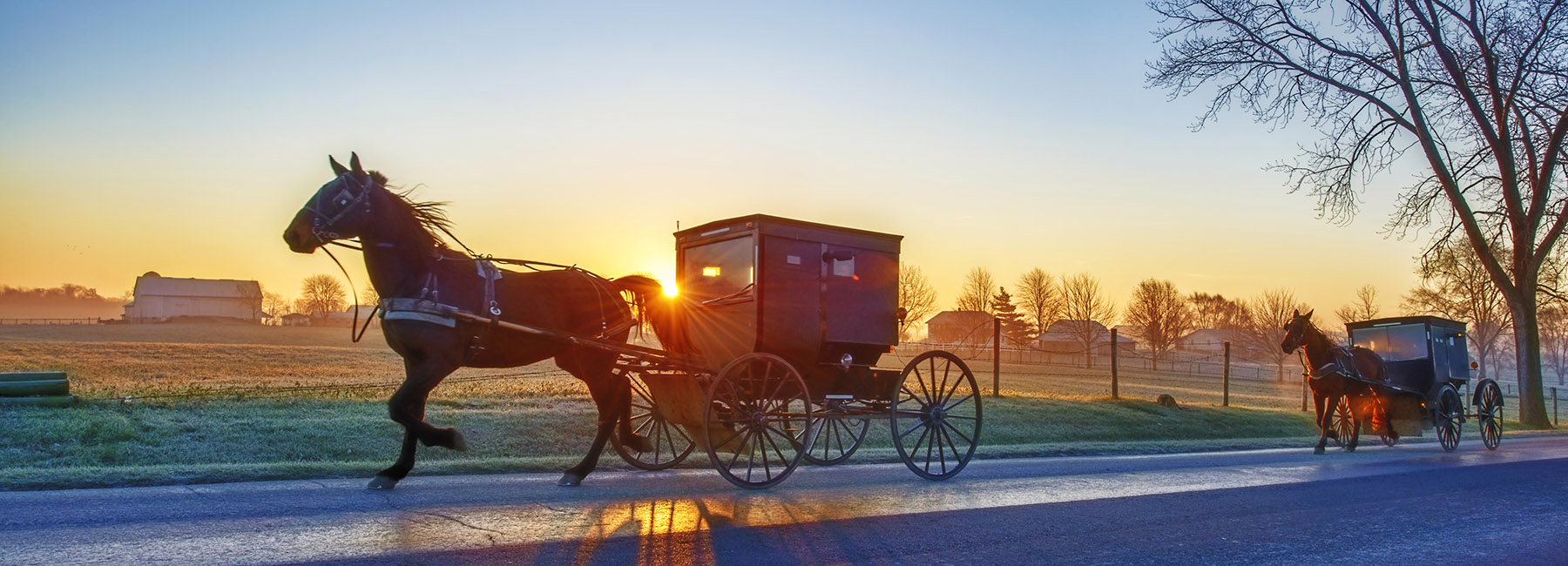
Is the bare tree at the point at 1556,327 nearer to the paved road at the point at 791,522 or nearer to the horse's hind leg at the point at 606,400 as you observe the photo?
the paved road at the point at 791,522

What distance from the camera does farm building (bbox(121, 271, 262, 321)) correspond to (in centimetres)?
11831

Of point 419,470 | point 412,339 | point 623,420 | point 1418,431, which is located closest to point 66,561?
point 412,339

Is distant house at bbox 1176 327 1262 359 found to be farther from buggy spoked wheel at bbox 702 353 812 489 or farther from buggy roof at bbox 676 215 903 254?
buggy spoked wheel at bbox 702 353 812 489

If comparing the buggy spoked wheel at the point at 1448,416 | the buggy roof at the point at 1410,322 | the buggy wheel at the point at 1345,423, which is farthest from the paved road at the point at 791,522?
the buggy roof at the point at 1410,322

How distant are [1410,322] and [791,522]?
15.9 metres

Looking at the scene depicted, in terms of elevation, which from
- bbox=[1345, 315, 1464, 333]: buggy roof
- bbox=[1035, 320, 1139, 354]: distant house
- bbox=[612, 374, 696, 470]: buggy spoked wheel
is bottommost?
bbox=[612, 374, 696, 470]: buggy spoked wheel

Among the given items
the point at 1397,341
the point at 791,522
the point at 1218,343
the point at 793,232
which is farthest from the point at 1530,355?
the point at 1218,343

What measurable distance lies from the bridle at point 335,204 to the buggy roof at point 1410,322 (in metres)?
17.4

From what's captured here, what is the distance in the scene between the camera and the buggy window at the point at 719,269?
961 cm

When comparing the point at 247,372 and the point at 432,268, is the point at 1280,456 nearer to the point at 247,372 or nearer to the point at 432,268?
the point at 432,268

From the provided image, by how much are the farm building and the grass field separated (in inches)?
4153

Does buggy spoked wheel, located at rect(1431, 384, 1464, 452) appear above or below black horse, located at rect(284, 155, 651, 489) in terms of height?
below

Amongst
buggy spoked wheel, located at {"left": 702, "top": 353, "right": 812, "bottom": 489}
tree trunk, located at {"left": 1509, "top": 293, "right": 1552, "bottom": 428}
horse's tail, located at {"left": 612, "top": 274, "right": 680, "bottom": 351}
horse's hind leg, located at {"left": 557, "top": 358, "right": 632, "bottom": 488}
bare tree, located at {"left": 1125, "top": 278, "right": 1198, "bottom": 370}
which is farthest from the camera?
bare tree, located at {"left": 1125, "top": 278, "right": 1198, "bottom": 370}

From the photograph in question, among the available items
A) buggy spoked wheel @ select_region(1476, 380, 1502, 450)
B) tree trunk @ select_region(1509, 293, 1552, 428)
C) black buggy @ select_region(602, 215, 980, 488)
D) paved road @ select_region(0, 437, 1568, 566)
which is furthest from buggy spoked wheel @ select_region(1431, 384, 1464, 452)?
tree trunk @ select_region(1509, 293, 1552, 428)
